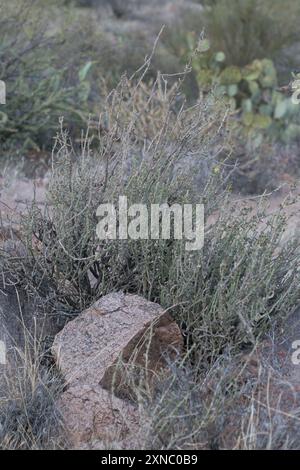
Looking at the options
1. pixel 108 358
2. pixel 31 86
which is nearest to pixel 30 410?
pixel 108 358

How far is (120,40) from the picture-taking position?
1001 centimetres

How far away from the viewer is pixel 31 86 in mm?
8227

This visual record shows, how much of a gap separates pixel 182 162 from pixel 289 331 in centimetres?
127

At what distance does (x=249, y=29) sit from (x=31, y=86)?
2.57 meters

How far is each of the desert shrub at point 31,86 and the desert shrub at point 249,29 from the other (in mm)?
1771

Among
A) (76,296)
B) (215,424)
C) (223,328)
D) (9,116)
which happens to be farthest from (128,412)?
(9,116)

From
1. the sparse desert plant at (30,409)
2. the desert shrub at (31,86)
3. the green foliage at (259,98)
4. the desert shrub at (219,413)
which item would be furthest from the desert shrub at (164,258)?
the green foliage at (259,98)

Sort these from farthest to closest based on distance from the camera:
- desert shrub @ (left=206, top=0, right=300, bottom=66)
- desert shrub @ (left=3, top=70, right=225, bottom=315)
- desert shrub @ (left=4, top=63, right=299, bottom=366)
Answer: desert shrub @ (left=206, top=0, right=300, bottom=66)
desert shrub @ (left=3, top=70, right=225, bottom=315)
desert shrub @ (left=4, top=63, right=299, bottom=366)

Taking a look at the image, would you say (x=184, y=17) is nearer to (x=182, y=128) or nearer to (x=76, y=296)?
(x=182, y=128)

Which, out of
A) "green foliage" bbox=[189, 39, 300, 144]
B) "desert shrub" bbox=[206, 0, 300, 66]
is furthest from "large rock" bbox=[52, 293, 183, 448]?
"desert shrub" bbox=[206, 0, 300, 66]

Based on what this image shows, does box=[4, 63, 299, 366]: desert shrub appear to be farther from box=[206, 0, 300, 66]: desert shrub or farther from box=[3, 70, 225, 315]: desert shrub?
box=[206, 0, 300, 66]: desert shrub

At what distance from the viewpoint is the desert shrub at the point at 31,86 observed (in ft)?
25.5

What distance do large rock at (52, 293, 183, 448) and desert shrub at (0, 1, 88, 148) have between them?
419cm

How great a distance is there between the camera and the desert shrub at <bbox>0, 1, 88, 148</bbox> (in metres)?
7.77
